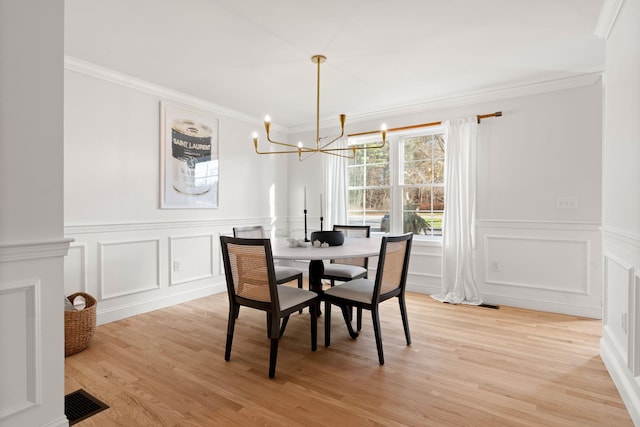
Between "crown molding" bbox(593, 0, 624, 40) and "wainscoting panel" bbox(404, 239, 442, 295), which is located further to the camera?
"wainscoting panel" bbox(404, 239, 442, 295)

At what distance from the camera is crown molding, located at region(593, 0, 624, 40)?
215 centimetres

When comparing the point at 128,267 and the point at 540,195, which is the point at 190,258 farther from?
the point at 540,195

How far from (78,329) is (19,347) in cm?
140

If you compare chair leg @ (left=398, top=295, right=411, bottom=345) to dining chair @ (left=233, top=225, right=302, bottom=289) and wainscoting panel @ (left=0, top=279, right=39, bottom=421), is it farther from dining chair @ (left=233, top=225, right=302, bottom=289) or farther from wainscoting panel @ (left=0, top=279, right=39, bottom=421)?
wainscoting panel @ (left=0, top=279, right=39, bottom=421)

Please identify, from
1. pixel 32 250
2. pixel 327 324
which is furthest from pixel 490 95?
pixel 32 250

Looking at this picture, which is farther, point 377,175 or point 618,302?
point 377,175

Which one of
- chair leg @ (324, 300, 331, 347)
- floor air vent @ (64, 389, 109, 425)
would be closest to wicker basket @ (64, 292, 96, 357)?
floor air vent @ (64, 389, 109, 425)

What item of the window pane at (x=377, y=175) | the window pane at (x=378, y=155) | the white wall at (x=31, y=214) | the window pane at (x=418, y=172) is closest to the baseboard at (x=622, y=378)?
the window pane at (x=418, y=172)

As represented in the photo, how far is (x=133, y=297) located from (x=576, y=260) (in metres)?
4.52

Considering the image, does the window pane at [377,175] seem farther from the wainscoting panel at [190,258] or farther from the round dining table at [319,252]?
the wainscoting panel at [190,258]

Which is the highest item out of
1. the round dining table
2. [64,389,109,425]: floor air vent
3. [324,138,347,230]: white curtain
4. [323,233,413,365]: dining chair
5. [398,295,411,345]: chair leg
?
[324,138,347,230]: white curtain

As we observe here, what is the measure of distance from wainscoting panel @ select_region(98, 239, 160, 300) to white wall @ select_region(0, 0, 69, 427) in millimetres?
1975

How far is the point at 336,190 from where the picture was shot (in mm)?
5016

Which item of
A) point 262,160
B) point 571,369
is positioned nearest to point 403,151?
point 262,160
